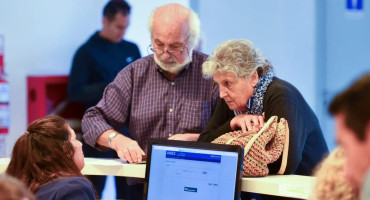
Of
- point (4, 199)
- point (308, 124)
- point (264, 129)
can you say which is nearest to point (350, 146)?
point (4, 199)

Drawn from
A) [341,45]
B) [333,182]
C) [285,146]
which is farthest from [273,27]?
[333,182]

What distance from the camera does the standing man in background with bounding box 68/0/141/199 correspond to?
5172 mm

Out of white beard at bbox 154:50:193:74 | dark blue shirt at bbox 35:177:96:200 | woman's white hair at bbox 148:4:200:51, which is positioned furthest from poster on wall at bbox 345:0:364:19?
dark blue shirt at bbox 35:177:96:200

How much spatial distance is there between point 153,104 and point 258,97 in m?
0.71

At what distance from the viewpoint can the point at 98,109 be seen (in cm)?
327

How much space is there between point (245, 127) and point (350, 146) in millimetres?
1462

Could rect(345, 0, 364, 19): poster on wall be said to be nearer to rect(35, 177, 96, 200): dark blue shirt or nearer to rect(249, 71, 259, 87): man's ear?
rect(249, 71, 259, 87): man's ear

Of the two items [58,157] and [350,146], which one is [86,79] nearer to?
[58,157]

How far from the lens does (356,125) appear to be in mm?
1113

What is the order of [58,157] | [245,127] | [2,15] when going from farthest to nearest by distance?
[2,15], [245,127], [58,157]

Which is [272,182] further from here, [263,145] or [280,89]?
[280,89]

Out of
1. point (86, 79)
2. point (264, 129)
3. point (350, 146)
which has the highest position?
point (350, 146)

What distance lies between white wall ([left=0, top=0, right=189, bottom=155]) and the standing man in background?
0.84 ft

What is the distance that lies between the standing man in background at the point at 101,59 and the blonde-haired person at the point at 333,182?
3633 millimetres
